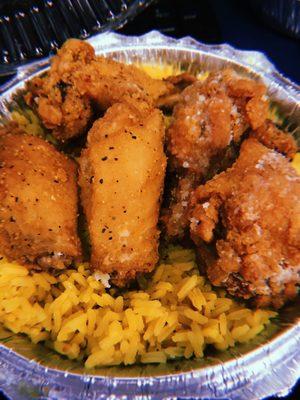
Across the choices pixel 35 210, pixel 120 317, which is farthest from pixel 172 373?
pixel 35 210

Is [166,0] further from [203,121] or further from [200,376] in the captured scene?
[200,376]

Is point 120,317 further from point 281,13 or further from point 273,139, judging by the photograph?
point 281,13

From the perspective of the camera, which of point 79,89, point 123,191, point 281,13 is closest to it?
point 123,191

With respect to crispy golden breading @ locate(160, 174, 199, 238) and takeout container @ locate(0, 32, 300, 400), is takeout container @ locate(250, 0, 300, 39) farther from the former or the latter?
takeout container @ locate(0, 32, 300, 400)

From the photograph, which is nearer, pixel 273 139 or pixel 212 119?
pixel 212 119

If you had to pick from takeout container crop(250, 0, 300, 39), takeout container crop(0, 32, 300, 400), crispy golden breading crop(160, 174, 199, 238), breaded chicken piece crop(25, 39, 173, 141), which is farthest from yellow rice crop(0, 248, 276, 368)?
takeout container crop(250, 0, 300, 39)

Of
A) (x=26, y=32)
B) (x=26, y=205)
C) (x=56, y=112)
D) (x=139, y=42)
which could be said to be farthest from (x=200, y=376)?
(x=26, y=32)
